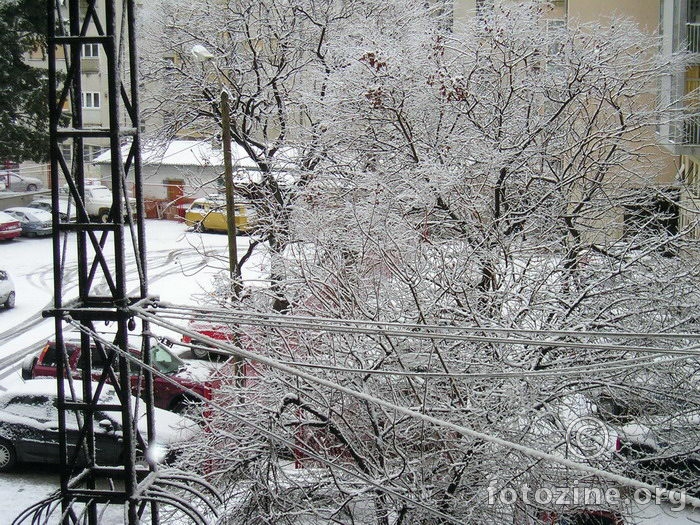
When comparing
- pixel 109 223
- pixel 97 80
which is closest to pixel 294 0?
pixel 109 223

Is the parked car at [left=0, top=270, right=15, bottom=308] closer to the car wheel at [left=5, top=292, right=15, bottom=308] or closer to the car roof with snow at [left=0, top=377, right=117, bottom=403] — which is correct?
the car wheel at [left=5, top=292, right=15, bottom=308]

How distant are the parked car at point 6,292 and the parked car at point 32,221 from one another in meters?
9.44

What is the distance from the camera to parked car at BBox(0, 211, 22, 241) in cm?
3306

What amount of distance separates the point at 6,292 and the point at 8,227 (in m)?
9.73

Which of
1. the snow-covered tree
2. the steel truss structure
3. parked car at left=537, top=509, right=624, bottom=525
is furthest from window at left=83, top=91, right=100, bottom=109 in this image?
the steel truss structure

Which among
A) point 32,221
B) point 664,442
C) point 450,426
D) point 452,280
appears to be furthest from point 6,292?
point 450,426

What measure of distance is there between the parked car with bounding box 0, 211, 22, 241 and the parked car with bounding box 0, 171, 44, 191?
8612mm

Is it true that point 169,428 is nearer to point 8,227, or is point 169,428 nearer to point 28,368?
point 28,368

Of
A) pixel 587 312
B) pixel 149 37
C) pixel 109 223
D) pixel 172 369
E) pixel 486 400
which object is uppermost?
pixel 149 37

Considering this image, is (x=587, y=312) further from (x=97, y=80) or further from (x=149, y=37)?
(x=97, y=80)

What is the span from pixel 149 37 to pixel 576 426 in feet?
52.2

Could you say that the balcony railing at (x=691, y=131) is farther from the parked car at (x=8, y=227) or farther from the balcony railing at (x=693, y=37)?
the parked car at (x=8, y=227)

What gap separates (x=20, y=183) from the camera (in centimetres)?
4250

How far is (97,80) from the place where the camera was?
140ft
